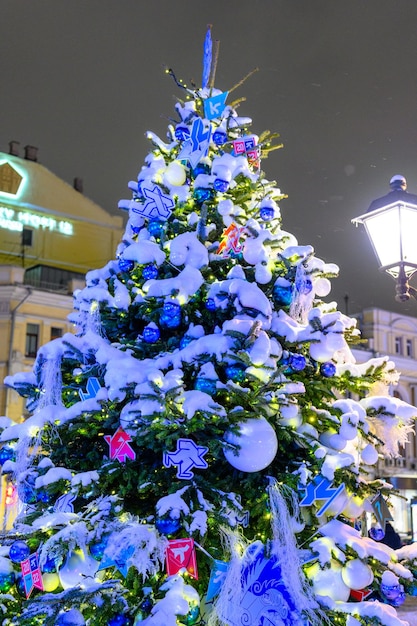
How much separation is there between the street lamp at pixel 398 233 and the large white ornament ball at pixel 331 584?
1.80 m

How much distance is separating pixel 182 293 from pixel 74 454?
1732 millimetres

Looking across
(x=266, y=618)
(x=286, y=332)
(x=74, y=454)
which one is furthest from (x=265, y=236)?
(x=266, y=618)

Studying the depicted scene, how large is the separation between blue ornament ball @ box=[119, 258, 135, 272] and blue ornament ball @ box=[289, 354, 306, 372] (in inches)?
62.2

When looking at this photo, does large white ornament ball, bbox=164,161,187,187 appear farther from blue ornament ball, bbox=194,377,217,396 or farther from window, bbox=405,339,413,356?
window, bbox=405,339,413,356

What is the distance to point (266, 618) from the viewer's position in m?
4.18

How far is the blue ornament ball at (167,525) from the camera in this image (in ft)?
13.8

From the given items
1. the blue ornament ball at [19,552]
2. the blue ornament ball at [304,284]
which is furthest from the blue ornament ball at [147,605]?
the blue ornament ball at [304,284]

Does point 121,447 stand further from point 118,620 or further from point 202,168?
point 202,168

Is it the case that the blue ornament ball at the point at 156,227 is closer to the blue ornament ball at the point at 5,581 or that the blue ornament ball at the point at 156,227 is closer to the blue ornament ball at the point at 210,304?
the blue ornament ball at the point at 210,304

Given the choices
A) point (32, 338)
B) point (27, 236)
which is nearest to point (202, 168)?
point (32, 338)

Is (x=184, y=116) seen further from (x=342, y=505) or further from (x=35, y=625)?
(x=35, y=625)

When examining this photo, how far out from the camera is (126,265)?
17.9 ft

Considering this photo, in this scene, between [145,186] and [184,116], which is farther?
[184,116]

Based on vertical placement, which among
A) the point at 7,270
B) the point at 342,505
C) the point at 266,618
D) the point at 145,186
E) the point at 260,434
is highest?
the point at 7,270
